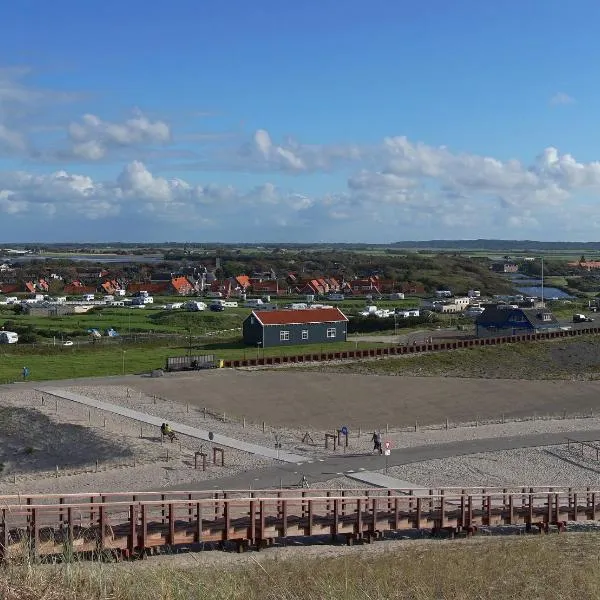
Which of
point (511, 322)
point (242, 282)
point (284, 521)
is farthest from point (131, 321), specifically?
point (284, 521)

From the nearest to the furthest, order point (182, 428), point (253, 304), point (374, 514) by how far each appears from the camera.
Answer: point (374, 514), point (182, 428), point (253, 304)

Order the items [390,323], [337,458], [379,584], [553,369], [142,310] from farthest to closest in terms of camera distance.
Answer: [142,310] → [390,323] → [553,369] → [337,458] → [379,584]

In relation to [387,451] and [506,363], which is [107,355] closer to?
[506,363]

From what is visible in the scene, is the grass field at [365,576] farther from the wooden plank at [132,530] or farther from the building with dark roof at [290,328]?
the building with dark roof at [290,328]

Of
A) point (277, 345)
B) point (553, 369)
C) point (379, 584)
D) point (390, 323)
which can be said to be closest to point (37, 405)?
point (277, 345)

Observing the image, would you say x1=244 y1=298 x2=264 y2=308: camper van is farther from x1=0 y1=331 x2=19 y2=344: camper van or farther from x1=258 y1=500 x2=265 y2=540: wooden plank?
x1=258 y1=500 x2=265 y2=540: wooden plank

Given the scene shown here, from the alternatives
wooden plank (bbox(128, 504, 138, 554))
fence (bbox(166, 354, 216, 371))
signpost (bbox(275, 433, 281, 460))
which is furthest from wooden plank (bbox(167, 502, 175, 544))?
fence (bbox(166, 354, 216, 371))

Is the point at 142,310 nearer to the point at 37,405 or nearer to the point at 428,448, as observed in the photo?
the point at 37,405
